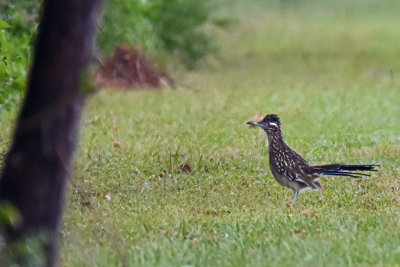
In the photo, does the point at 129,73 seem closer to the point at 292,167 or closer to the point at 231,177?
the point at 231,177

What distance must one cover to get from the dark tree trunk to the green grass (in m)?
0.21

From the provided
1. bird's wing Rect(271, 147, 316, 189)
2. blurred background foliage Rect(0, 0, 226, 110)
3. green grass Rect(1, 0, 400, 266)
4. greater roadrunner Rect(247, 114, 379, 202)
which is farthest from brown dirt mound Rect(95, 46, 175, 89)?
bird's wing Rect(271, 147, 316, 189)

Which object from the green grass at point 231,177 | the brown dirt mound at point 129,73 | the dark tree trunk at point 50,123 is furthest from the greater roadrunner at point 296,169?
the brown dirt mound at point 129,73

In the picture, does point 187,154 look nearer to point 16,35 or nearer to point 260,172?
point 260,172

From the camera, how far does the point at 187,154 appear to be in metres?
10.1

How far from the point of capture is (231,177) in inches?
369

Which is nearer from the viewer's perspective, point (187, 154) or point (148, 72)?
point (187, 154)

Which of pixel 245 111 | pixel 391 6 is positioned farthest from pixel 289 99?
pixel 391 6

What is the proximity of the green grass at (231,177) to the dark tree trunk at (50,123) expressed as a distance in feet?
0.69

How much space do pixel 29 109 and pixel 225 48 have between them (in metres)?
20.0

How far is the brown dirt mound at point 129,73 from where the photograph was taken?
16.9 meters

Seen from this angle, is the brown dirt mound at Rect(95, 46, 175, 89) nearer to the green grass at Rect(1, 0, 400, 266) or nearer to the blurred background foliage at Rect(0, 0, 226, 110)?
the blurred background foliage at Rect(0, 0, 226, 110)

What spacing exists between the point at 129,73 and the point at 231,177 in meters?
8.14

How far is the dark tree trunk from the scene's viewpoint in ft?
16.6
